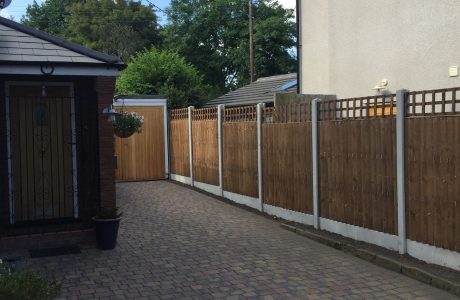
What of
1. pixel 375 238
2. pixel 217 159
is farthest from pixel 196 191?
pixel 375 238

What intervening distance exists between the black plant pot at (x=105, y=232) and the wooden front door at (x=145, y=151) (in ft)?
27.1

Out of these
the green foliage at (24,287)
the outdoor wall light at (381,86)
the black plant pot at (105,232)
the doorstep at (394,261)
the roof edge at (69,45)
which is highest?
the roof edge at (69,45)

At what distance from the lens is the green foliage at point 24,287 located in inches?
141

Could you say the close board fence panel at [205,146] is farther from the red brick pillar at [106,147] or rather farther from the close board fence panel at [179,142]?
the red brick pillar at [106,147]

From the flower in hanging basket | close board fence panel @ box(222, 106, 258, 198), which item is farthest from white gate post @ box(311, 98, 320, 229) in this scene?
the flower in hanging basket

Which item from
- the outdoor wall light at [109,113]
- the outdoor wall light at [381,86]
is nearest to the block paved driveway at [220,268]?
the outdoor wall light at [109,113]

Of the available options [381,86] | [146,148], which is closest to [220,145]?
[381,86]

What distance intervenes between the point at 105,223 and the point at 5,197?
5.24 ft

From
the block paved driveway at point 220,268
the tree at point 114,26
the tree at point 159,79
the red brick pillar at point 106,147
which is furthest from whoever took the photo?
the tree at point 114,26

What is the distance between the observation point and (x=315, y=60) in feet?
41.8

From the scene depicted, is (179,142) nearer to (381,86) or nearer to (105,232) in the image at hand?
(381,86)

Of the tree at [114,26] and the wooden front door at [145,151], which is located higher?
the tree at [114,26]

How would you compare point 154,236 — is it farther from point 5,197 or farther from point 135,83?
point 135,83

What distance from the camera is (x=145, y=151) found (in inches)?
636
